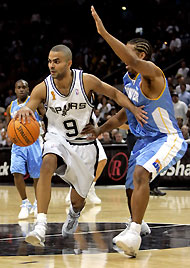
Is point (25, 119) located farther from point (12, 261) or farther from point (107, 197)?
point (107, 197)

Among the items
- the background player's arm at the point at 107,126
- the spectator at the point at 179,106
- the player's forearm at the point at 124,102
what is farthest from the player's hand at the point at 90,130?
the spectator at the point at 179,106

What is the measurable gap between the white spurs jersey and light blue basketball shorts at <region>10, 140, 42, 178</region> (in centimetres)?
264

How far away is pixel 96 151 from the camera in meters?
6.14

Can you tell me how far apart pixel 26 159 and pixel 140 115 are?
3.63m

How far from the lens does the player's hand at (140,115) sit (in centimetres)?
526

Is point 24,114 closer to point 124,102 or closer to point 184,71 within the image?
point 124,102

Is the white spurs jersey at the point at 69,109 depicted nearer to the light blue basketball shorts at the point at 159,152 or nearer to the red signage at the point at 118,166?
the light blue basketball shorts at the point at 159,152

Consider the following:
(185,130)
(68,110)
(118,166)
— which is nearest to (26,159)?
(68,110)

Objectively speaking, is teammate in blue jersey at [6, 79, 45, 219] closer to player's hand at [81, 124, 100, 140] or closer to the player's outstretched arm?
player's hand at [81, 124, 100, 140]

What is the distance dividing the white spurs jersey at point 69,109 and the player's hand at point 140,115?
0.69m

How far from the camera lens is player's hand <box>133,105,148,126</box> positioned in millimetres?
5262

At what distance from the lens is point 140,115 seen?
17.3 feet

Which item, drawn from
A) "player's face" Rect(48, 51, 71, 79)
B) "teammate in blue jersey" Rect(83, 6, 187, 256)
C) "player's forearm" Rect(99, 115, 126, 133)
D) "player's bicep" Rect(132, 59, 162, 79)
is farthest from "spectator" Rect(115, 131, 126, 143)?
"player's bicep" Rect(132, 59, 162, 79)

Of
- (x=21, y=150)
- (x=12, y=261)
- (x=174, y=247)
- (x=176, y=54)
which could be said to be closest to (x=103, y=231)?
(x=174, y=247)
